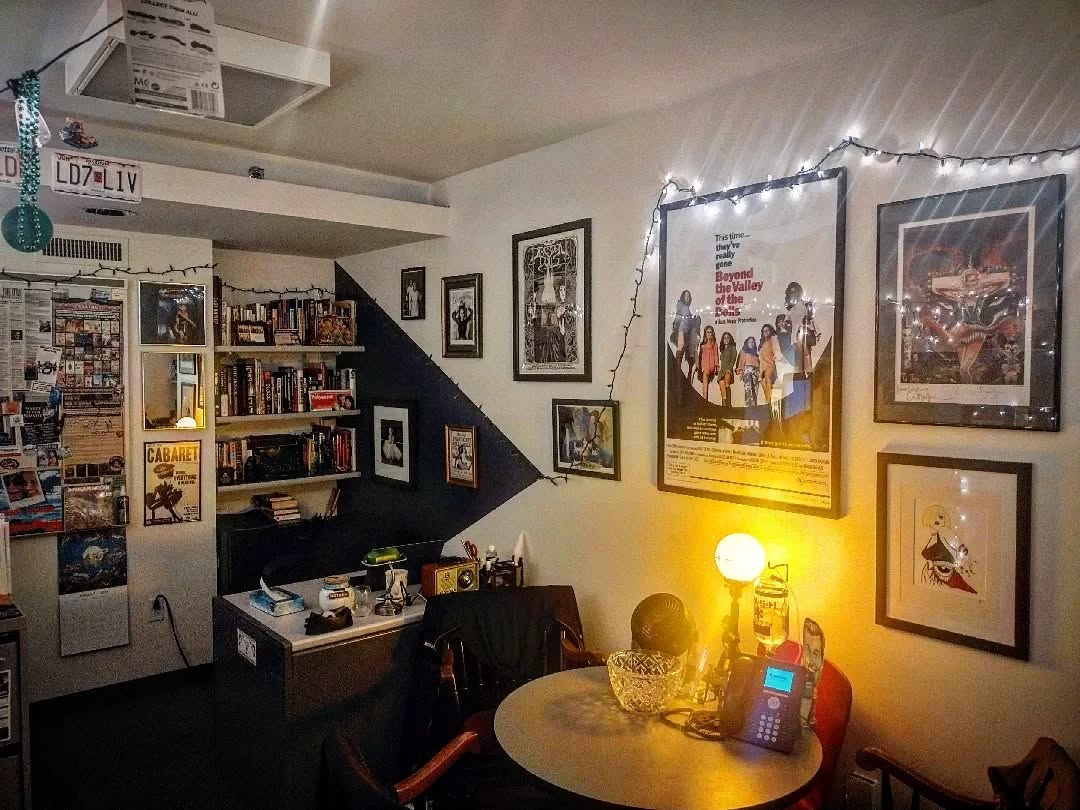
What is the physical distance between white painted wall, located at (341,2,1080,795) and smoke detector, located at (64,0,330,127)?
1296 millimetres

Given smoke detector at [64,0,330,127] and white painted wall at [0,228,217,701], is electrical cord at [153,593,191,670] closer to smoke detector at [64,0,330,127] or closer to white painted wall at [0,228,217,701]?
white painted wall at [0,228,217,701]

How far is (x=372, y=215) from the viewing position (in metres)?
3.84

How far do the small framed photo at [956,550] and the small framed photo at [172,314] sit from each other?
11.4ft

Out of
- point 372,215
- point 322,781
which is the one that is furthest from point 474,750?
point 372,215

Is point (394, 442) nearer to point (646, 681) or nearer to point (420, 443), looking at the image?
point (420, 443)

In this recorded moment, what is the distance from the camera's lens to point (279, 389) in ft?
15.5

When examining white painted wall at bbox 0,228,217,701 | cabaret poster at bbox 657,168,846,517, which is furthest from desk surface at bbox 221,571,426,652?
cabaret poster at bbox 657,168,846,517

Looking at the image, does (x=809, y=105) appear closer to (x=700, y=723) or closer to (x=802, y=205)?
(x=802, y=205)

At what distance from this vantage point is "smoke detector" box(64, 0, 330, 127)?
7.07 feet

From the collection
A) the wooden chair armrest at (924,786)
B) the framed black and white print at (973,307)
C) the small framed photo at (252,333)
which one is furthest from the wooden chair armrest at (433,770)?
the small framed photo at (252,333)

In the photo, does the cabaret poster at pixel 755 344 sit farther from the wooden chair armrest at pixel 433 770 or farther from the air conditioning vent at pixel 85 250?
the air conditioning vent at pixel 85 250

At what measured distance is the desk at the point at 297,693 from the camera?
114 inches

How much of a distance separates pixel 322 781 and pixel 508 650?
135 cm

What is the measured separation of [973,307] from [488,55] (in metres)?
1.65
